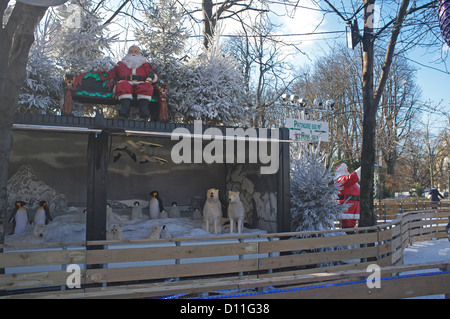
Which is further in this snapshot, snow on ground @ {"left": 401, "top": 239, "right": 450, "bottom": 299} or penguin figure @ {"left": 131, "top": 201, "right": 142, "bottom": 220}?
snow on ground @ {"left": 401, "top": 239, "right": 450, "bottom": 299}

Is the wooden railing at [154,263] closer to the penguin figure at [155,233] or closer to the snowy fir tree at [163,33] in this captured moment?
the penguin figure at [155,233]

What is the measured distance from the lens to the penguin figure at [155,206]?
8711mm

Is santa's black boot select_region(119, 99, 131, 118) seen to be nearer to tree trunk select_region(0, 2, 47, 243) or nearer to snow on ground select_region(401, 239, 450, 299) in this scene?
tree trunk select_region(0, 2, 47, 243)

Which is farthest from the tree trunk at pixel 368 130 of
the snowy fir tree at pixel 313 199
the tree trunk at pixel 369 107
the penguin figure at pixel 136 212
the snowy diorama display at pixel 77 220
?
the penguin figure at pixel 136 212

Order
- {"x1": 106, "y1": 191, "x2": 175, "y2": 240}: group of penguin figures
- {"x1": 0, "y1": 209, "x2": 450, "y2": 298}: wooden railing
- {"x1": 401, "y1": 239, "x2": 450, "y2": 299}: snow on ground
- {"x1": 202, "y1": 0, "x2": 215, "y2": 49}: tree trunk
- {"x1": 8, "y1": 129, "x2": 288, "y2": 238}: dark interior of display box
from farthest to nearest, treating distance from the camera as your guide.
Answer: {"x1": 202, "y1": 0, "x2": 215, "y2": 49}: tree trunk < {"x1": 401, "y1": 239, "x2": 450, "y2": 299}: snow on ground < {"x1": 8, "y1": 129, "x2": 288, "y2": 238}: dark interior of display box < {"x1": 106, "y1": 191, "x2": 175, "y2": 240}: group of penguin figures < {"x1": 0, "y1": 209, "x2": 450, "y2": 298}: wooden railing

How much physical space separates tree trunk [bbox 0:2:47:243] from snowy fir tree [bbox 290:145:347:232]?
5545 mm

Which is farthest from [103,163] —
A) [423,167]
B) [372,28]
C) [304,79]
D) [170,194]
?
[423,167]

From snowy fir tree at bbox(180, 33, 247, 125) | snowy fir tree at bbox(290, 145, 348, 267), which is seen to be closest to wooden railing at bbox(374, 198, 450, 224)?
snowy fir tree at bbox(290, 145, 348, 267)

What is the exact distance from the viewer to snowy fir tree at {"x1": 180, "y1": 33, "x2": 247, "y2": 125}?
8961 mm

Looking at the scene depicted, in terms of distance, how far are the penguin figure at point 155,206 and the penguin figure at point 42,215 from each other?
2.15 meters

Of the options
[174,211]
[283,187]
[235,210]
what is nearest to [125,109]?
[174,211]

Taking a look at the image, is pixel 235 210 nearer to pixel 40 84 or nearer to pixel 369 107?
pixel 369 107

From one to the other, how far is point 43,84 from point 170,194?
12.9 feet

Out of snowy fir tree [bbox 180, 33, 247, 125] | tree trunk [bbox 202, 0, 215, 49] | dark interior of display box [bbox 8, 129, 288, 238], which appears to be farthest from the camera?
tree trunk [bbox 202, 0, 215, 49]
